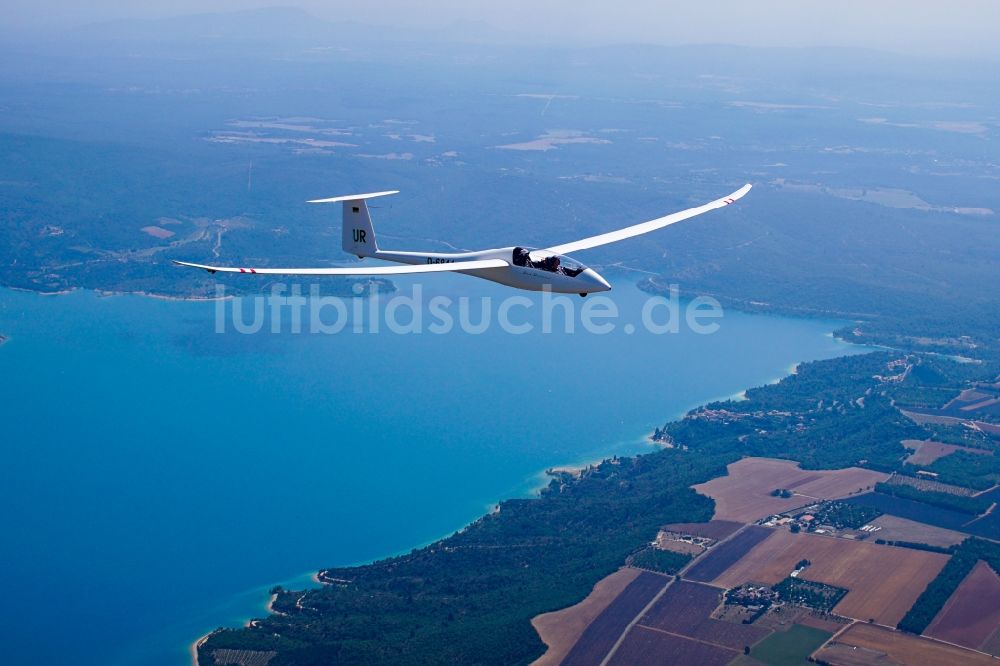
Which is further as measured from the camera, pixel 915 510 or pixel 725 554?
pixel 915 510

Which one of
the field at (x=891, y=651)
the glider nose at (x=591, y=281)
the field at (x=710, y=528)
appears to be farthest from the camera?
the field at (x=710, y=528)

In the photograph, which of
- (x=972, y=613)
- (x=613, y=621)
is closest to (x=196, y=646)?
(x=613, y=621)

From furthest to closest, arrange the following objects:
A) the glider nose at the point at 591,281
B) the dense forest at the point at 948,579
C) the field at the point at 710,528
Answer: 1. the field at the point at 710,528
2. the dense forest at the point at 948,579
3. the glider nose at the point at 591,281

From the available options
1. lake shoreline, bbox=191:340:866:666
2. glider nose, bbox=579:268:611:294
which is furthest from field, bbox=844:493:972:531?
glider nose, bbox=579:268:611:294

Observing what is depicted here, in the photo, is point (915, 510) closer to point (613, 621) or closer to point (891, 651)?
point (891, 651)

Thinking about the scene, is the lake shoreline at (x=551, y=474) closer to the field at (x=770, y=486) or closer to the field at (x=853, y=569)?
the field at (x=770, y=486)

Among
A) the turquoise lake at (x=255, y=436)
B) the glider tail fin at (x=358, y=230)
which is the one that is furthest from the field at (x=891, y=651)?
the turquoise lake at (x=255, y=436)
